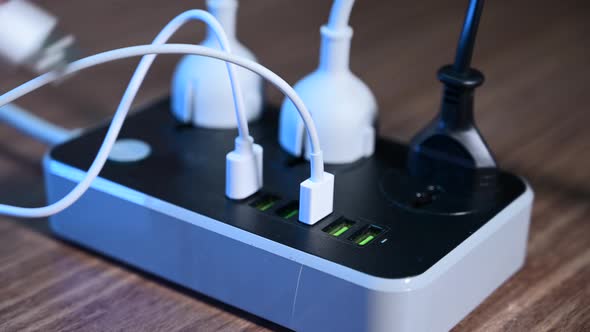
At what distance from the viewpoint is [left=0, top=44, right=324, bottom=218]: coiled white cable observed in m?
0.66

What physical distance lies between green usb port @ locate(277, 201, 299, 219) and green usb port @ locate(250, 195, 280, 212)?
1 cm

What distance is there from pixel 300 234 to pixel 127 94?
18 cm

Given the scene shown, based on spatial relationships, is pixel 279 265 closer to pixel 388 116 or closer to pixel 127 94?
pixel 127 94

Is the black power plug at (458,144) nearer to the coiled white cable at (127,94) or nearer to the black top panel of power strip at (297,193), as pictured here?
the black top panel of power strip at (297,193)

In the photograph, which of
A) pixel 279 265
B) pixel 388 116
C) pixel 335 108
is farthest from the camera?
pixel 388 116

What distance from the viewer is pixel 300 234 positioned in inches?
29.2

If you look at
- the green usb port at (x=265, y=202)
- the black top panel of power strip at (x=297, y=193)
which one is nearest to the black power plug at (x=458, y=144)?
the black top panel of power strip at (x=297, y=193)

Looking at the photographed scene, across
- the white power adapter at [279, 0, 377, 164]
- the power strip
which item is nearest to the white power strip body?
the power strip

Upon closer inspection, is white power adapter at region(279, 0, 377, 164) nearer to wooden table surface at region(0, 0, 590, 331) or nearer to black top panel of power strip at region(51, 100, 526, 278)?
black top panel of power strip at region(51, 100, 526, 278)

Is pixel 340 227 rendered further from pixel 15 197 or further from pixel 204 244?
pixel 15 197

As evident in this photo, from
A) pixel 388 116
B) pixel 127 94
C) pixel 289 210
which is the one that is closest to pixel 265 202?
pixel 289 210

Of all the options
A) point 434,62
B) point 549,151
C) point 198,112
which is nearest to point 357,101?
point 198,112

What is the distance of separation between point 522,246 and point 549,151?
0.82 ft

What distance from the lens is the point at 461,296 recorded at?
752 mm
